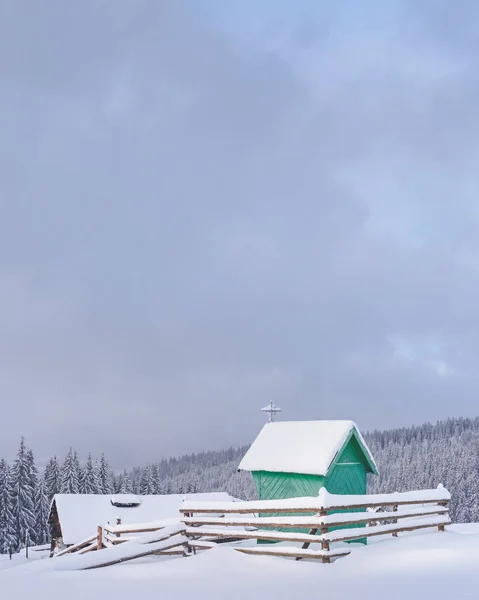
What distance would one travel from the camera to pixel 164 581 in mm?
11586

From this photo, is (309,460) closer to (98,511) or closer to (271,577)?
(271,577)

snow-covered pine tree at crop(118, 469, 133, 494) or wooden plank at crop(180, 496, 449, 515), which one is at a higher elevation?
wooden plank at crop(180, 496, 449, 515)

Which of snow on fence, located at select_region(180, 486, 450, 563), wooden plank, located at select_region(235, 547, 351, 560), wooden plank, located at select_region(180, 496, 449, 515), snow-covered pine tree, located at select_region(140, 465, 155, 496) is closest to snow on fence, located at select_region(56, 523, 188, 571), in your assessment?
snow on fence, located at select_region(180, 486, 450, 563)

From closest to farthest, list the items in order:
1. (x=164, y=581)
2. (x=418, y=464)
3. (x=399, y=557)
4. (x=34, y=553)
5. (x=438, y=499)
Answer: (x=164, y=581)
(x=399, y=557)
(x=438, y=499)
(x=34, y=553)
(x=418, y=464)

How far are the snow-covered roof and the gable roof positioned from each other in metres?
28.8

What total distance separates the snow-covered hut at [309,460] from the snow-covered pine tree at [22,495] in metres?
61.6

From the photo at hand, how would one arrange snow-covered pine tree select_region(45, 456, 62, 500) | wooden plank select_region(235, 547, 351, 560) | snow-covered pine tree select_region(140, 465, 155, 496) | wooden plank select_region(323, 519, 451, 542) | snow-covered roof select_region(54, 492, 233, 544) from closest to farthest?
wooden plank select_region(235, 547, 351, 560) < wooden plank select_region(323, 519, 451, 542) < snow-covered roof select_region(54, 492, 233, 544) < snow-covered pine tree select_region(45, 456, 62, 500) < snow-covered pine tree select_region(140, 465, 155, 496)

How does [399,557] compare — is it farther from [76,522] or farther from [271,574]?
[76,522]

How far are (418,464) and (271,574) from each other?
412 ft

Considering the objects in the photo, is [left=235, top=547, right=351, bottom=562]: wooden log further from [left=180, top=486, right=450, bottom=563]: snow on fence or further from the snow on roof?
the snow on roof

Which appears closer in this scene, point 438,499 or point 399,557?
point 399,557

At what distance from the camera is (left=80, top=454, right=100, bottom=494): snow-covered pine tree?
3140 inches

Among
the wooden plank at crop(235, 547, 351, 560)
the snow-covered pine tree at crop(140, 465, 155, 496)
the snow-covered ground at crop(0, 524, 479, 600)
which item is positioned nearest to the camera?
the snow-covered ground at crop(0, 524, 479, 600)

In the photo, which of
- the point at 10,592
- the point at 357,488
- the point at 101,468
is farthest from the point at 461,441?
the point at 10,592
